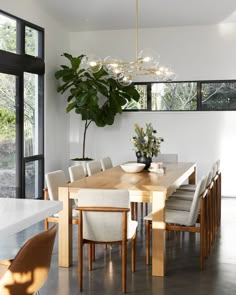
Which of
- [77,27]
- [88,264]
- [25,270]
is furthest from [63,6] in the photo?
[25,270]

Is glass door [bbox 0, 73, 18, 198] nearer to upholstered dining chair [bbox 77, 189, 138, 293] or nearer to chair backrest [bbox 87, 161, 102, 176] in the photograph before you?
chair backrest [bbox 87, 161, 102, 176]

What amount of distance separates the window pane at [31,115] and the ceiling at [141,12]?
4.20ft

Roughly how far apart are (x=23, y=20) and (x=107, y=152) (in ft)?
10.7

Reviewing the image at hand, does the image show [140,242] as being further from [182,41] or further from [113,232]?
[182,41]

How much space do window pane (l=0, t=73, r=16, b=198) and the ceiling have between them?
1.57m

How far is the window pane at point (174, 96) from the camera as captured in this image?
29.1ft

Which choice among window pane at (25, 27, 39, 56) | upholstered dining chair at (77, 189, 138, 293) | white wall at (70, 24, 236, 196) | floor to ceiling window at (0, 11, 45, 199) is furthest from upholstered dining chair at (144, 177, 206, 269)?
white wall at (70, 24, 236, 196)

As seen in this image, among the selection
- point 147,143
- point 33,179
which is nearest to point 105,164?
point 147,143

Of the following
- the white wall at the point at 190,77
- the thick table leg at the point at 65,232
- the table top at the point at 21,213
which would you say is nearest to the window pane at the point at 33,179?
the white wall at the point at 190,77

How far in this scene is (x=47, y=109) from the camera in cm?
824

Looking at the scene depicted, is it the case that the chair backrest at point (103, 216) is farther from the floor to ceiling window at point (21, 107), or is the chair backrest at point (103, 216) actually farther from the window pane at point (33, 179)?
the window pane at point (33, 179)

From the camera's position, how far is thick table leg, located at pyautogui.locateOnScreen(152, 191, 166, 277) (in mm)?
4086

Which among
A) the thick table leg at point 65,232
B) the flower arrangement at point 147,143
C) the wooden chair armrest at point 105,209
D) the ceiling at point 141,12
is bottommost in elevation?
the thick table leg at point 65,232

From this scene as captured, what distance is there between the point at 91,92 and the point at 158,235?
14.8 feet
